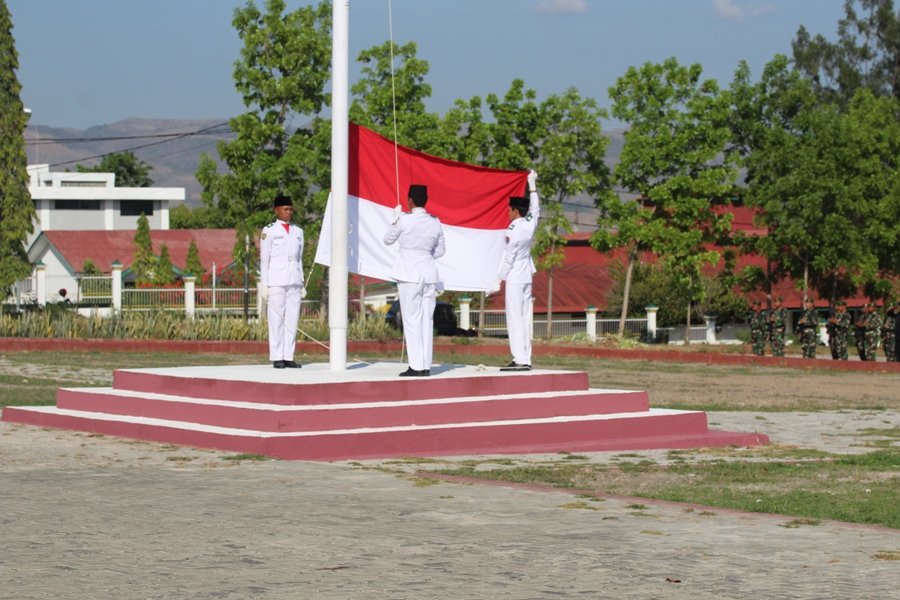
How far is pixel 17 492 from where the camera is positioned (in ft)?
25.6

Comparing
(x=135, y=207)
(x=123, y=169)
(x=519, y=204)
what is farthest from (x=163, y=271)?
(x=123, y=169)

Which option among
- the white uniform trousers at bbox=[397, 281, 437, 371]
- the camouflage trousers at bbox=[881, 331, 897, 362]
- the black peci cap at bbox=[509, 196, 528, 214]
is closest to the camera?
the white uniform trousers at bbox=[397, 281, 437, 371]

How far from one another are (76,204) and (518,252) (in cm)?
9121

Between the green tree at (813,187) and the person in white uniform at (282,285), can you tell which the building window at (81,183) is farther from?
the person in white uniform at (282,285)

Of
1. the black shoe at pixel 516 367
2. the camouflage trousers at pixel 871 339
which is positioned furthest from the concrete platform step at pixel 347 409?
the camouflage trousers at pixel 871 339

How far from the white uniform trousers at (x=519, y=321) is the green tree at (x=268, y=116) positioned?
20834 millimetres

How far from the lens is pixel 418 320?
12219mm

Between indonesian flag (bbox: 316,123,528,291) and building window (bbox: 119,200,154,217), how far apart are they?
87.7 meters

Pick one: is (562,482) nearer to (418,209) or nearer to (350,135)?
(418,209)

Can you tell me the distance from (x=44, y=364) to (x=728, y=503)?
50.7 feet

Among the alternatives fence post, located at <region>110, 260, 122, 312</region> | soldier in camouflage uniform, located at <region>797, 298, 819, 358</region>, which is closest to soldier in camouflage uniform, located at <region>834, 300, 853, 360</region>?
soldier in camouflage uniform, located at <region>797, 298, 819, 358</region>

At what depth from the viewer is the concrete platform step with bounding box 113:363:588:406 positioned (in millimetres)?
10727

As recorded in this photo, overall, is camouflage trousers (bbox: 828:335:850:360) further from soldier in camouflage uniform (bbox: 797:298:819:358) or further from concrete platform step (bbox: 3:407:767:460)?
concrete platform step (bbox: 3:407:767:460)

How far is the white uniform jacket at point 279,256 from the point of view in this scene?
13500mm
